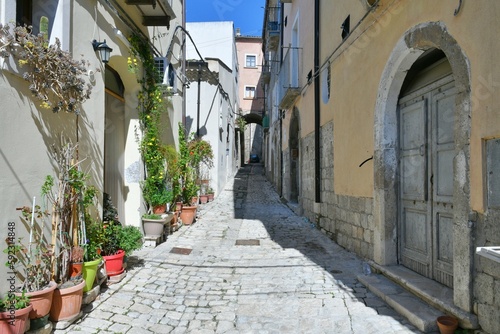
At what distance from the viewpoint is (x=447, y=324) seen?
9.28 ft

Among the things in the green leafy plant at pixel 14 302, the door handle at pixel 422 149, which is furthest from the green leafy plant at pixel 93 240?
the door handle at pixel 422 149

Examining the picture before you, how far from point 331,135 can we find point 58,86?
5.04 meters

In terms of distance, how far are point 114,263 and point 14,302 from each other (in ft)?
5.52

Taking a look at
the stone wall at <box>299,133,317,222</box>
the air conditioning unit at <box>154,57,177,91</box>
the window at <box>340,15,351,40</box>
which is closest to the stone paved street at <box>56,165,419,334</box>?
the stone wall at <box>299,133,317,222</box>

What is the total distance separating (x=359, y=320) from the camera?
3.32m

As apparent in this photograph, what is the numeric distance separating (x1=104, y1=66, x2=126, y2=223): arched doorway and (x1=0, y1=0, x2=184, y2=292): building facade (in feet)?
0.06

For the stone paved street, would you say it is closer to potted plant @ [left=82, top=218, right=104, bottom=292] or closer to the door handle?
potted plant @ [left=82, top=218, right=104, bottom=292]

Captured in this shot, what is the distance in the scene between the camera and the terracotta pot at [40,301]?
2756 millimetres

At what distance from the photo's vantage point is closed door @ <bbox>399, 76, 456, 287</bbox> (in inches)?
141

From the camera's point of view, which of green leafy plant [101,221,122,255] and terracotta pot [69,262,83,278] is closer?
terracotta pot [69,262,83,278]

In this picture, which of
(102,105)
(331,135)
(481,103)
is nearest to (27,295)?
(102,105)

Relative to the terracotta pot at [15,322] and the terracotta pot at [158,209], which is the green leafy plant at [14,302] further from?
the terracotta pot at [158,209]

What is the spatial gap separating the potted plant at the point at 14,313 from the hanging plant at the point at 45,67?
1733 millimetres

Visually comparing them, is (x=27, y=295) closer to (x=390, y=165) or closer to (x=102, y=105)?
(x=102, y=105)
